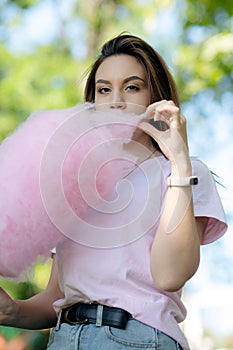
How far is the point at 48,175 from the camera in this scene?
164cm

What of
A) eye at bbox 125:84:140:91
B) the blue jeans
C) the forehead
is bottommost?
the blue jeans

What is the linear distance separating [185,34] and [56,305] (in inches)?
235

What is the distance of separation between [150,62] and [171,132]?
41cm

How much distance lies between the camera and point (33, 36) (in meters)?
7.99

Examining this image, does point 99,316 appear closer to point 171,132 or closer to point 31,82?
point 171,132

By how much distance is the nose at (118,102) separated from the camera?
1.84 m

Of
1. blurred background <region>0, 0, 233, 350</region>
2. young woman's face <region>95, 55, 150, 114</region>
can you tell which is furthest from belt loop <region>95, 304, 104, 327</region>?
blurred background <region>0, 0, 233, 350</region>

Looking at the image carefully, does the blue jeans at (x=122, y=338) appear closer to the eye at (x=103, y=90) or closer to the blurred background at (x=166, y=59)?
the eye at (x=103, y=90)

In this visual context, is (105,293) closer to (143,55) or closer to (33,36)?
(143,55)

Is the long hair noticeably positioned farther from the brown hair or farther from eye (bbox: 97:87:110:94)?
eye (bbox: 97:87:110:94)

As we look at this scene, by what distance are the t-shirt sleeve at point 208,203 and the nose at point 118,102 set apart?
0.73ft

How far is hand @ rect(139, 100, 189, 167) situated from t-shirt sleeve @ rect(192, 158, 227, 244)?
0.52 feet

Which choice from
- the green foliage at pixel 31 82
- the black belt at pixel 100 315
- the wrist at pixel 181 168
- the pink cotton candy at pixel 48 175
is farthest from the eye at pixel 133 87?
the green foliage at pixel 31 82

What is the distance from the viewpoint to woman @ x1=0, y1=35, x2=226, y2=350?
1622 mm
